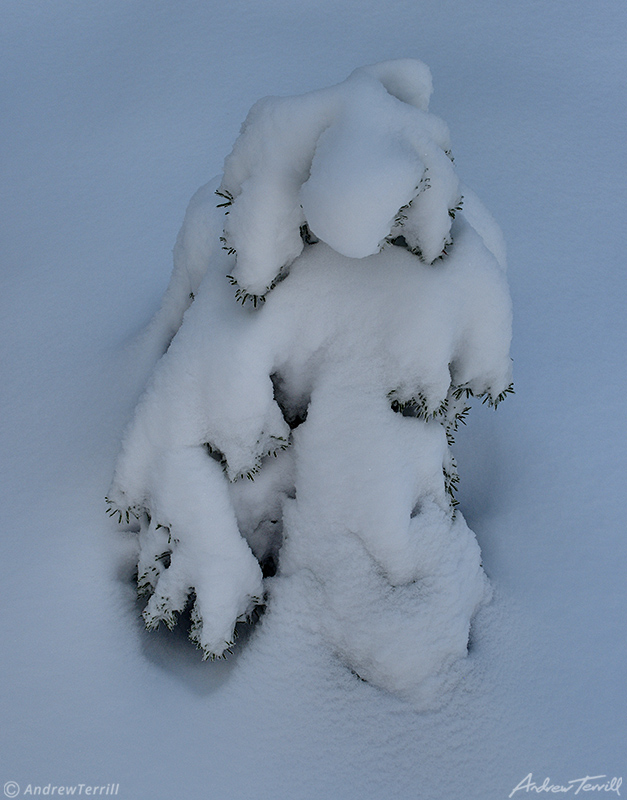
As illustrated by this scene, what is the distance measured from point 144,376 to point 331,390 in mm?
1496

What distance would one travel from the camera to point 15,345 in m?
4.86

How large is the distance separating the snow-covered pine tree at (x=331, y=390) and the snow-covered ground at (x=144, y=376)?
30 cm

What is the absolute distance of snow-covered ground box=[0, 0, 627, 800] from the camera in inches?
128

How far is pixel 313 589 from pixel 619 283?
12.3 ft

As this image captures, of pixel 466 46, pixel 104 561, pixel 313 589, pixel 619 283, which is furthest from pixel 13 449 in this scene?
pixel 466 46

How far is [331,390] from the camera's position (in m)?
3.13

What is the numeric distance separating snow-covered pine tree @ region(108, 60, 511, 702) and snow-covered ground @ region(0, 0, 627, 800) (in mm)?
298

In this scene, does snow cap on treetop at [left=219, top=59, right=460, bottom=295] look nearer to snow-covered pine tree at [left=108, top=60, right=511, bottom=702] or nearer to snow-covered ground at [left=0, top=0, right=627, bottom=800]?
snow-covered pine tree at [left=108, top=60, right=511, bottom=702]

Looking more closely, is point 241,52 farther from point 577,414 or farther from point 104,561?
point 104,561

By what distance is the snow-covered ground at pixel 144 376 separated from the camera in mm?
3262
